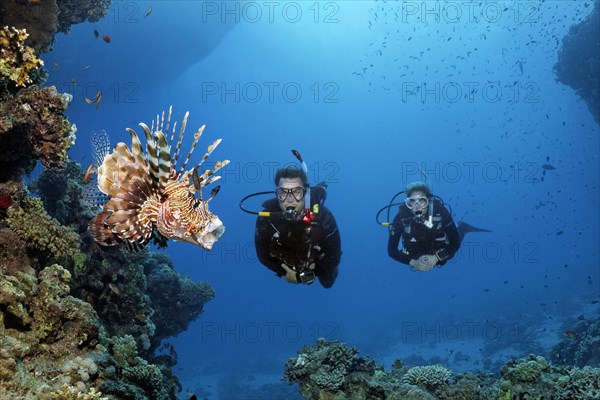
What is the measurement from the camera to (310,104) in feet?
443

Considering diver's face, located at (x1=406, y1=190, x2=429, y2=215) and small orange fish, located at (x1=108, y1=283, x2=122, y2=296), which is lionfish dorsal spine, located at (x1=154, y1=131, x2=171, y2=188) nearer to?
small orange fish, located at (x1=108, y1=283, x2=122, y2=296)

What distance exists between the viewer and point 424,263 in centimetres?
764

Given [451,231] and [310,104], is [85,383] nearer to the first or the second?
[451,231]

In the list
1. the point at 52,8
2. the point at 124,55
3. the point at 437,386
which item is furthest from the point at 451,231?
the point at 124,55

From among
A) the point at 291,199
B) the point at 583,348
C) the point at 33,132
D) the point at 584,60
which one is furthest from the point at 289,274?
the point at 584,60

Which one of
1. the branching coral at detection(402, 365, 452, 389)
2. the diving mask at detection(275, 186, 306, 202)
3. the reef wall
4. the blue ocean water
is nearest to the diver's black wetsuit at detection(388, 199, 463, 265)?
the branching coral at detection(402, 365, 452, 389)

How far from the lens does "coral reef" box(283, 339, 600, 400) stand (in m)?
6.44

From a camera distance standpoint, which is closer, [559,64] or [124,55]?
[559,64]

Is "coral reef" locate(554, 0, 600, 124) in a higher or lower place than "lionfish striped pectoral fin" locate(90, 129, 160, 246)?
higher

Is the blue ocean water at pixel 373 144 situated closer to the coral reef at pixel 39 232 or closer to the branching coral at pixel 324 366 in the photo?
the branching coral at pixel 324 366

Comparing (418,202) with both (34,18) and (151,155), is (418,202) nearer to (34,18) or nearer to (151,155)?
(151,155)

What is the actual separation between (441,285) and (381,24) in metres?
64.8

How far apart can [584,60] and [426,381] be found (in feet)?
86.1

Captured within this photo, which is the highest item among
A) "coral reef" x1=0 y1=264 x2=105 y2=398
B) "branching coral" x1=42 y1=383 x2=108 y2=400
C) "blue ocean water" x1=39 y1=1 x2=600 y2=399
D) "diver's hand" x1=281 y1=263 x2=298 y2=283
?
"blue ocean water" x1=39 y1=1 x2=600 y2=399
